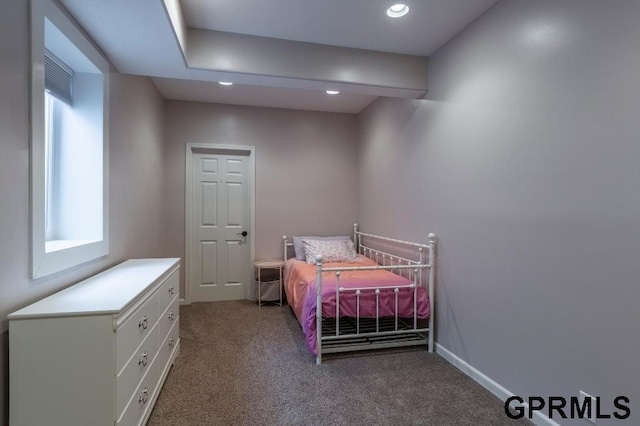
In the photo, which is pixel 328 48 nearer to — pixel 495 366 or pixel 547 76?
pixel 547 76

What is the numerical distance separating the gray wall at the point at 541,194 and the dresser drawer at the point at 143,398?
6.89 ft

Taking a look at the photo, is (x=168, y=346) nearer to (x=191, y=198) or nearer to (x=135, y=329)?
(x=135, y=329)

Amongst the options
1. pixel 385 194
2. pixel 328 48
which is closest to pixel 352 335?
pixel 385 194

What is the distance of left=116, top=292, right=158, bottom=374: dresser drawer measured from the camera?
1.37m

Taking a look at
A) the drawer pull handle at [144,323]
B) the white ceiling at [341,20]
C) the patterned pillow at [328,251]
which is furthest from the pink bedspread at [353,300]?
the white ceiling at [341,20]

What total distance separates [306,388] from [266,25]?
2531 mm

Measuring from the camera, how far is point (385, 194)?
3529 millimetres

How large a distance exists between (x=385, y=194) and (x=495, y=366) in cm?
197

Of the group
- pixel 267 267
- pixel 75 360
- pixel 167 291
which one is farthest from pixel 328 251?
pixel 75 360

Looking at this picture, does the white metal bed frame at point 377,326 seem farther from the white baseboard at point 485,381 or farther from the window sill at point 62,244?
the window sill at point 62,244

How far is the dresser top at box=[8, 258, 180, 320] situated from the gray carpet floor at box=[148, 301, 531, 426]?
30.8 inches

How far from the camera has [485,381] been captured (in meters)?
2.09

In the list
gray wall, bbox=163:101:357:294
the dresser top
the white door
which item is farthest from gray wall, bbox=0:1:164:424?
the white door

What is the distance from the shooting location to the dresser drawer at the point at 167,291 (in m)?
2.00
